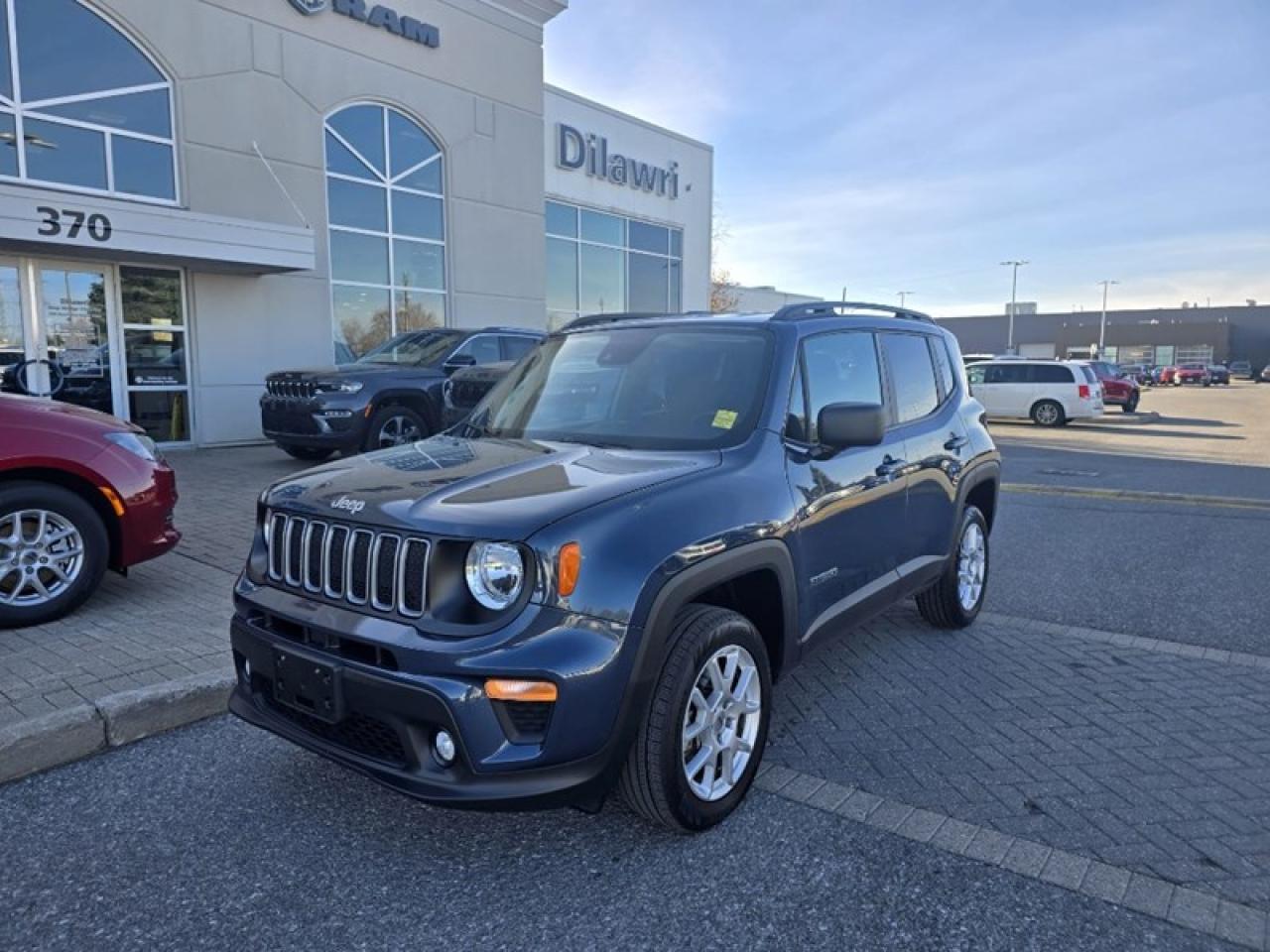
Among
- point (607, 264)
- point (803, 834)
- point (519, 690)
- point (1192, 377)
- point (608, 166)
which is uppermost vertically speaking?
point (608, 166)

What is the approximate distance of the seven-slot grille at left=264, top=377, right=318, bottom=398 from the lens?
979 centimetres

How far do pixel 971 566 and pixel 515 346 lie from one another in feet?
25.2

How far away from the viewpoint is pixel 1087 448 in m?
17.0

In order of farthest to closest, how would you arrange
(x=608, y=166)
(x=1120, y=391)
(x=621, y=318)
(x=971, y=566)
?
1. (x=1120, y=391)
2. (x=608, y=166)
3. (x=971, y=566)
4. (x=621, y=318)

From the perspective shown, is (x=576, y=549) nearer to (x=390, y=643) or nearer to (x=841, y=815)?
(x=390, y=643)

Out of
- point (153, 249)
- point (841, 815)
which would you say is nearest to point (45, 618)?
point (841, 815)

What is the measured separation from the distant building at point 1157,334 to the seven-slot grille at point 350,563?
83.2 metres

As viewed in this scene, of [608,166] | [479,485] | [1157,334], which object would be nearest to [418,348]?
[479,485]

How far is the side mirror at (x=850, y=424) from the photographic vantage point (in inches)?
132

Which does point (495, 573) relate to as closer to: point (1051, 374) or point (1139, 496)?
point (1139, 496)

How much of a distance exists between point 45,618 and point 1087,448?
1734 centimetres

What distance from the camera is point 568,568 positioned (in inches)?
99.7

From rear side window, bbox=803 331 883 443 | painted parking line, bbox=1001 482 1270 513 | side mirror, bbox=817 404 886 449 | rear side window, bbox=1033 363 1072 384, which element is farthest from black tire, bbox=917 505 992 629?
→ rear side window, bbox=1033 363 1072 384

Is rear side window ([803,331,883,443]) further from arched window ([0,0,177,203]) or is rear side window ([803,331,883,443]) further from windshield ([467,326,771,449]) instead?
arched window ([0,0,177,203])
